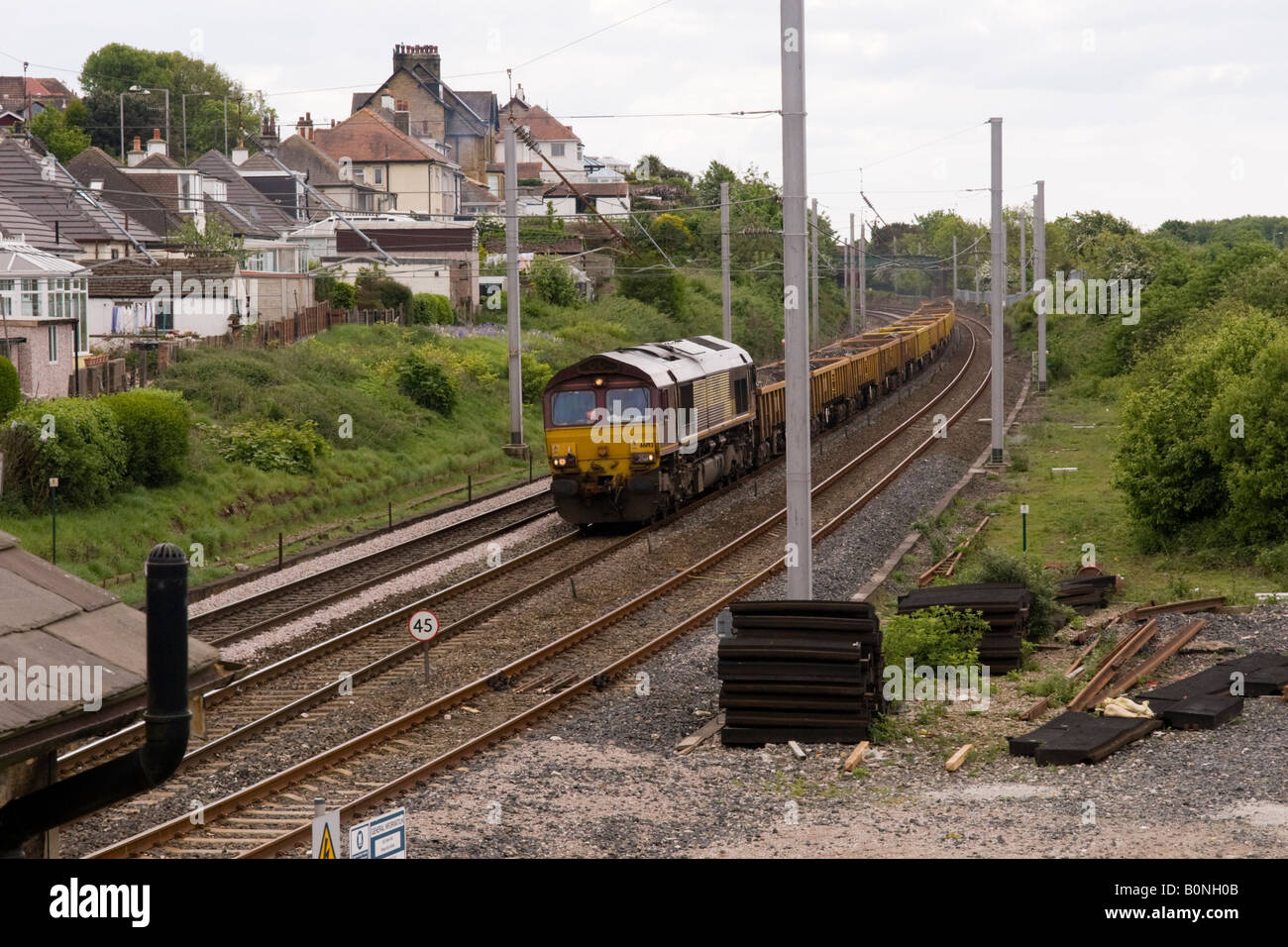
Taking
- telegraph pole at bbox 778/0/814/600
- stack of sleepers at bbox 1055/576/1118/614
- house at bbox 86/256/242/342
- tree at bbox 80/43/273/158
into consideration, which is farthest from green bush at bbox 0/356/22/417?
tree at bbox 80/43/273/158

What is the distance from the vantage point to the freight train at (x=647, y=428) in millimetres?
25342

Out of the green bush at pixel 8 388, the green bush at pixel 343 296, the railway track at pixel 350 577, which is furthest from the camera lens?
the green bush at pixel 343 296

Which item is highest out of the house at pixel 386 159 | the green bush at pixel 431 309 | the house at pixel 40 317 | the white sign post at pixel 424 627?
the house at pixel 386 159

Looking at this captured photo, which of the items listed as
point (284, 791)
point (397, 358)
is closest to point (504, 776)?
point (284, 791)

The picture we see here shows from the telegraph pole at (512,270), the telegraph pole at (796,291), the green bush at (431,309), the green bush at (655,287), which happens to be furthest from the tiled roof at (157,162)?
the telegraph pole at (796,291)

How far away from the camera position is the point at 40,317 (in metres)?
31.6

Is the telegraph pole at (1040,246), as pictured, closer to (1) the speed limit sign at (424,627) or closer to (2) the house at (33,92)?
(1) the speed limit sign at (424,627)

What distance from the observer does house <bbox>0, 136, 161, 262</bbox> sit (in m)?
46.2

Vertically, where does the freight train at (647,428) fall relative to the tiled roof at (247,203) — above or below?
below

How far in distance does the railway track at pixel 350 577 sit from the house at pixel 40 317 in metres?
9.58

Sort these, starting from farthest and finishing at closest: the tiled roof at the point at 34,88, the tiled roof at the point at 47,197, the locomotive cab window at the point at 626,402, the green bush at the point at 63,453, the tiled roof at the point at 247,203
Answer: the tiled roof at the point at 34,88 < the tiled roof at the point at 247,203 < the tiled roof at the point at 47,197 < the locomotive cab window at the point at 626,402 < the green bush at the point at 63,453

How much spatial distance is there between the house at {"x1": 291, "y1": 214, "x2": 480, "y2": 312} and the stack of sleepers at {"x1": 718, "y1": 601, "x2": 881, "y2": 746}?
44391mm

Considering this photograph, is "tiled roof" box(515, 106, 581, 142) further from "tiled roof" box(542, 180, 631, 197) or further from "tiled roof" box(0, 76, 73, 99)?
"tiled roof" box(0, 76, 73, 99)
